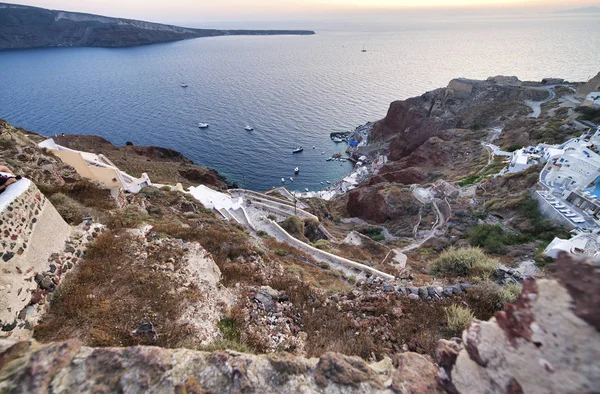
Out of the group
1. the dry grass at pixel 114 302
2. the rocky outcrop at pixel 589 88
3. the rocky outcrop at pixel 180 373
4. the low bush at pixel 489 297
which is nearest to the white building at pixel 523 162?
the low bush at pixel 489 297

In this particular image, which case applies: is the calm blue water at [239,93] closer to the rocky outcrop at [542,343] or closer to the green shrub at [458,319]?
the green shrub at [458,319]

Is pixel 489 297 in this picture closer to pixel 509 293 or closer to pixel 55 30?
pixel 509 293

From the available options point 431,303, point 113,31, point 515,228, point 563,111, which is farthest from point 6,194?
point 113,31

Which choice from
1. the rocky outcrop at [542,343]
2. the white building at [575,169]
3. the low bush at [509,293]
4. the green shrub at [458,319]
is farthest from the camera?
the white building at [575,169]

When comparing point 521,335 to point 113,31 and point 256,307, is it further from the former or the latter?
point 113,31

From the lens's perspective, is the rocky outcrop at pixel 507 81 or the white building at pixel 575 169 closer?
the white building at pixel 575 169

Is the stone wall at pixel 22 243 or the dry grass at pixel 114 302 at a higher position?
the stone wall at pixel 22 243
